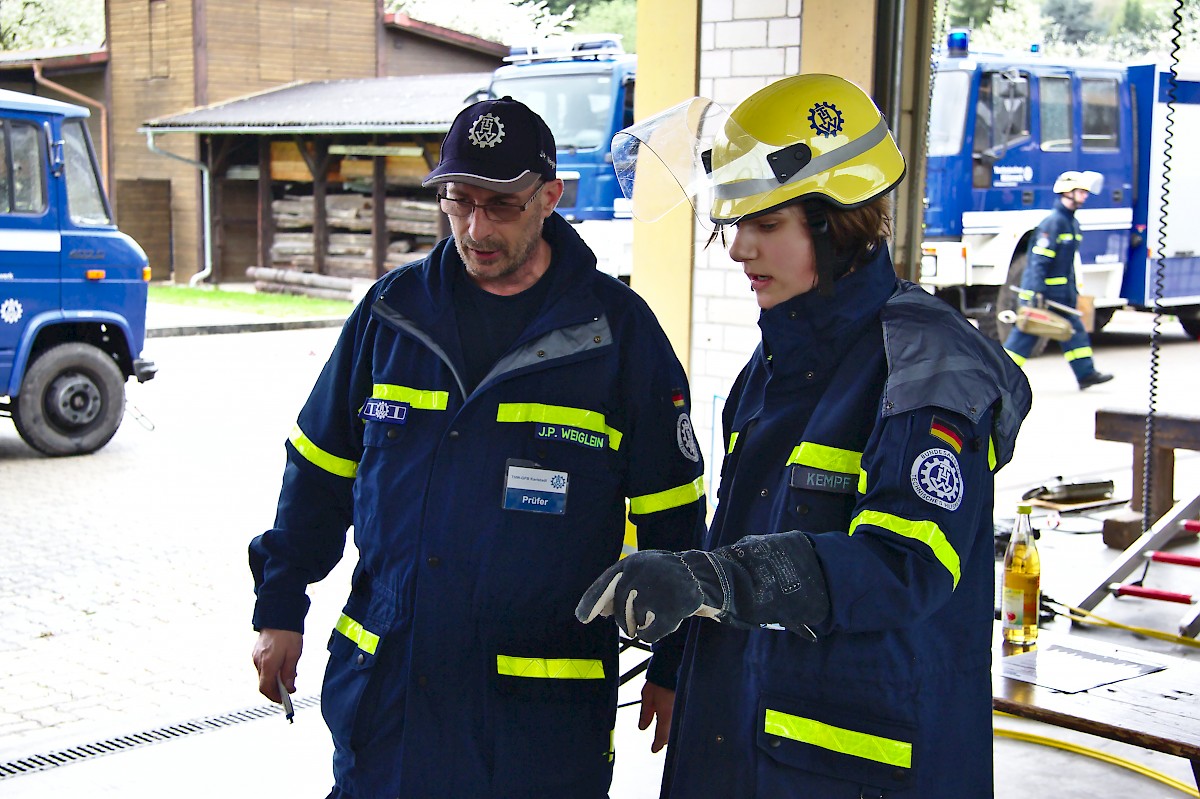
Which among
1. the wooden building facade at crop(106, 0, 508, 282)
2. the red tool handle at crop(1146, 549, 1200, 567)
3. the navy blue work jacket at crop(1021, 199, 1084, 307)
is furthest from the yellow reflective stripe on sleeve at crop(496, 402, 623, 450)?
the wooden building facade at crop(106, 0, 508, 282)

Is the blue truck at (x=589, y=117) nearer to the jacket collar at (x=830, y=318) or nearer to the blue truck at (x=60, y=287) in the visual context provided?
the blue truck at (x=60, y=287)

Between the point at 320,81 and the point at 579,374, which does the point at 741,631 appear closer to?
the point at 579,374

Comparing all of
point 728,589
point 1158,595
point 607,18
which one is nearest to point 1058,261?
point 1158,595

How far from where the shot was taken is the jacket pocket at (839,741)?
195 cm

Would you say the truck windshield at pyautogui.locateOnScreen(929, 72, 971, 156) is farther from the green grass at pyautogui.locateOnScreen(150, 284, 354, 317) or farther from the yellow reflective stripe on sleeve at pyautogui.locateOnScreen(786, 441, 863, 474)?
the yellow reflective stripe on sleeve at pyautogui.locateOnScreen(786, 441, 863, 474)

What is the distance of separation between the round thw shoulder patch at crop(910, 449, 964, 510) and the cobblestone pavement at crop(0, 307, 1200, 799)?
2790 mm

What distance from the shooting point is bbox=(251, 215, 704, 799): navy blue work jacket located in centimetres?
252

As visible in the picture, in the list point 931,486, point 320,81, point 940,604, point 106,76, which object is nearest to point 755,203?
point 931,486

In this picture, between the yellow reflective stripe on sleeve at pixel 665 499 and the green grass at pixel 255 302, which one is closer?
the yellow reflective stripe on sleeve at pixel 665 499

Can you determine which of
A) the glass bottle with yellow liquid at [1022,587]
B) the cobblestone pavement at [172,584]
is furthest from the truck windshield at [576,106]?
the glass bottle with yellow liquid at [1022,587]

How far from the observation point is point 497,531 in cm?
254

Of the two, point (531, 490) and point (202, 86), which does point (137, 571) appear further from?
point (202, 86)

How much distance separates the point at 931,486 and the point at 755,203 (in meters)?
0.52

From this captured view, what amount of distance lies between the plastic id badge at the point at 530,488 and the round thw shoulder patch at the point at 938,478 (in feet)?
2.97
